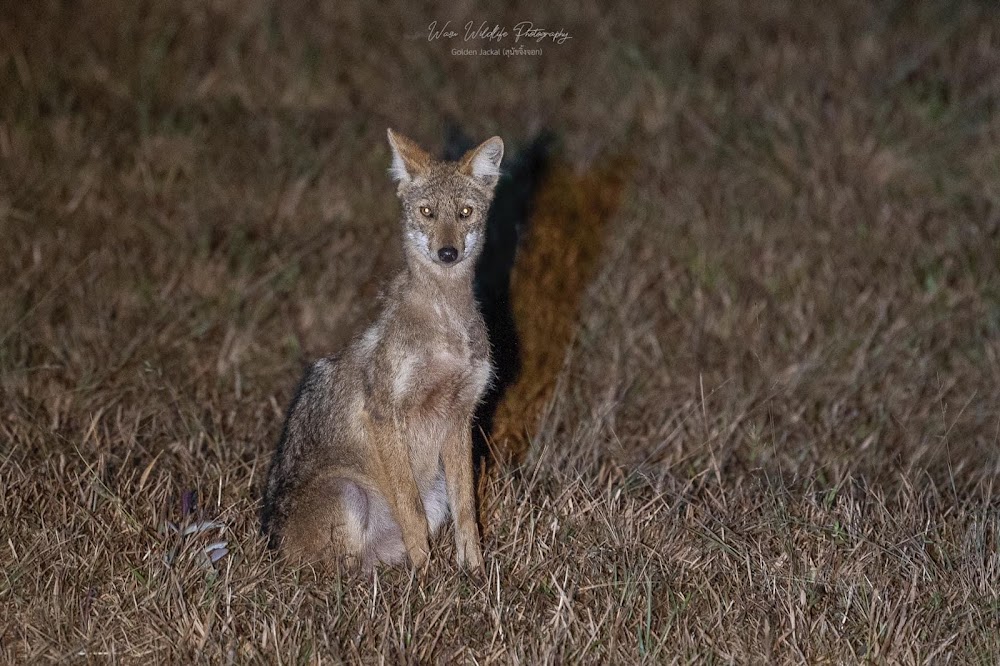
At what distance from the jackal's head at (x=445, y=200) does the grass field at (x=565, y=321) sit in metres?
0.89

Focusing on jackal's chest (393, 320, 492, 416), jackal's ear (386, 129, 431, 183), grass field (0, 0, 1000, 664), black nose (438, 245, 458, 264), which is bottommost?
grass field (0, 0, 1000, 664)

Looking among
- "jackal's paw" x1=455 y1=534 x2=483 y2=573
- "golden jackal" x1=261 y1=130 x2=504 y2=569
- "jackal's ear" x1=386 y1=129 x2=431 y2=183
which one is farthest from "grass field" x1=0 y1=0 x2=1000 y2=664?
"jackal's ear" x1=386 y1=129 x2=431 y2=183

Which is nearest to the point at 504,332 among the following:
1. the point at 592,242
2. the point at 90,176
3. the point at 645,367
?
the point at 645,367

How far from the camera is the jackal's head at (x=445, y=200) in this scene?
5012 mm

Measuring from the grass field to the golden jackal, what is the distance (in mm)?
203

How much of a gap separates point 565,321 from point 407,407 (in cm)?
241

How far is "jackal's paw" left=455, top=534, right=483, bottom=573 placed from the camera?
→ 197 inches

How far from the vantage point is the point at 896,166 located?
8.88 m

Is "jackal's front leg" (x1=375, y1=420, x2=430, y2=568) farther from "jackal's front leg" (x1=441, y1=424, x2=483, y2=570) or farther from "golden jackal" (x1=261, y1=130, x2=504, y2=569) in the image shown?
"jackal's front leg" (x1=441, y1=424, x2=483, y2=570)

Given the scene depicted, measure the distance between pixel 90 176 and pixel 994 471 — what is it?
5634mm


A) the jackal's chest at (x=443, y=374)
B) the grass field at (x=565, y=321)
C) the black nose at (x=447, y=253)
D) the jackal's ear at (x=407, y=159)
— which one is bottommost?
the grass field at (x=565, y=321)

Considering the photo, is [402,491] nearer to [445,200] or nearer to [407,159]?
[445,200]

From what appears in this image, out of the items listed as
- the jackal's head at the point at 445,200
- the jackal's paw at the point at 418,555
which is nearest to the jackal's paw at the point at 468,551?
the jackal's paw at the point at 418,555

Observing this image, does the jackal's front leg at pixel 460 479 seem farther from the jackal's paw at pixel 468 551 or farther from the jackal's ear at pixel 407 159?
the jackal's ear at pixel 407 159
